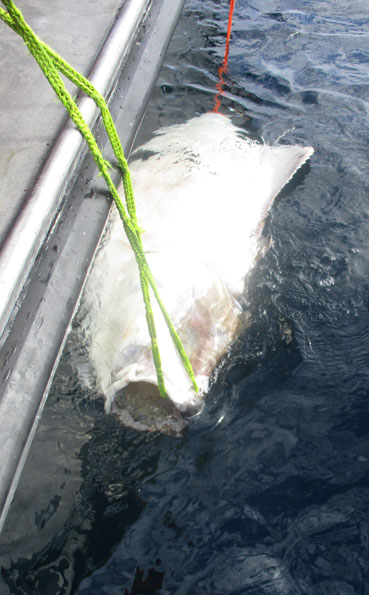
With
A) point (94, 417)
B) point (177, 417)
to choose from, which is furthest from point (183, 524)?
point (94, 417)

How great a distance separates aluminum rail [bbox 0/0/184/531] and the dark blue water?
1.66 feet

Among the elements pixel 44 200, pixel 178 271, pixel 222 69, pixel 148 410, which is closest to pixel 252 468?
pixel 148 410

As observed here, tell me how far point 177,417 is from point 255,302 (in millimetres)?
966

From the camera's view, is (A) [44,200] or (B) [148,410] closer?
(A) [44,200]

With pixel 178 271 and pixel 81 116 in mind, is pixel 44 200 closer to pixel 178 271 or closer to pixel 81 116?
pixel 81 116

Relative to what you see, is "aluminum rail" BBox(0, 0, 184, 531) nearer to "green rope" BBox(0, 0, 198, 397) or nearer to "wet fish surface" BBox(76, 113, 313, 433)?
"green rope" BBox(0, 0, 198, 397)

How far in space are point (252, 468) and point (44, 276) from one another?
53.7 inches

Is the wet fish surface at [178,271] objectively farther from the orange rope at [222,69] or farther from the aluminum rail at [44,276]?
the orange rope at [222,69]

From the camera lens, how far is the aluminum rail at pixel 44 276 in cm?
218

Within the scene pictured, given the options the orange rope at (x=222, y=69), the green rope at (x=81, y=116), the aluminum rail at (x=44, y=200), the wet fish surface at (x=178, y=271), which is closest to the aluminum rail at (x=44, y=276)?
the aluminum rail at (x=44, y=200)

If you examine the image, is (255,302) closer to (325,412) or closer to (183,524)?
(325,412)

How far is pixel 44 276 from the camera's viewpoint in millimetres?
2465

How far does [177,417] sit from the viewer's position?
2865 mm

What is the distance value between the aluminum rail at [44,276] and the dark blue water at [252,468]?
51cm
